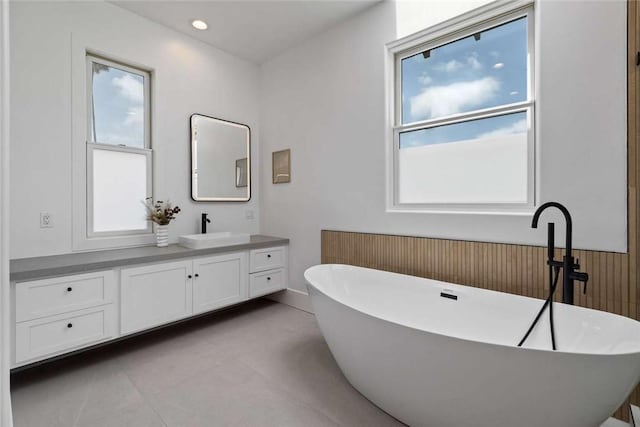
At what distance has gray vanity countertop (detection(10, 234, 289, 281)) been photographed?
5.95 feet

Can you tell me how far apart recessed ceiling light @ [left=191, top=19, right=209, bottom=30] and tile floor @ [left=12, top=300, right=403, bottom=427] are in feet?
9.26

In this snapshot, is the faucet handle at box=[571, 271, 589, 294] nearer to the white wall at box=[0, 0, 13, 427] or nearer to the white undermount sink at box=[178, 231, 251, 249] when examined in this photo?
the white wall at box=[0, 0, 13, 427]

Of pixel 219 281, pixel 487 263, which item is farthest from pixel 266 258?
pixel 487 263

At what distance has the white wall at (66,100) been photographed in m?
2.12

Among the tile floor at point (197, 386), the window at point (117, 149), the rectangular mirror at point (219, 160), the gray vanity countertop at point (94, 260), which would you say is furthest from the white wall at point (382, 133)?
the window at point (117, 149)

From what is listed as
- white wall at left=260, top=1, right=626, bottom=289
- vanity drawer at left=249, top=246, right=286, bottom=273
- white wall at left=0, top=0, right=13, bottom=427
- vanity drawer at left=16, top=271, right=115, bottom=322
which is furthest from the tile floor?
white wall at left=0, top=0, right=13, bottom=427

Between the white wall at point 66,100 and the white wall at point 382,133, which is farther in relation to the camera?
the white wall at point 66,100

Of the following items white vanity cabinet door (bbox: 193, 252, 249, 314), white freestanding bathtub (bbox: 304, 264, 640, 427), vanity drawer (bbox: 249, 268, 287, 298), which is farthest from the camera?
vanity drawer (bbox: 249, 268, 287, 298)

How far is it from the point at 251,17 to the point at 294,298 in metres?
2.79

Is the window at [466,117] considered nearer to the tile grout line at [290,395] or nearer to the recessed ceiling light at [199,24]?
the tile grout line at [290,395]

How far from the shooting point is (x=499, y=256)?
2014mm

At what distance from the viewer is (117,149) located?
103 inches

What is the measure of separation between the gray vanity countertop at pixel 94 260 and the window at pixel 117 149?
0.29 m

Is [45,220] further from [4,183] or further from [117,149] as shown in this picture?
[4,183]
